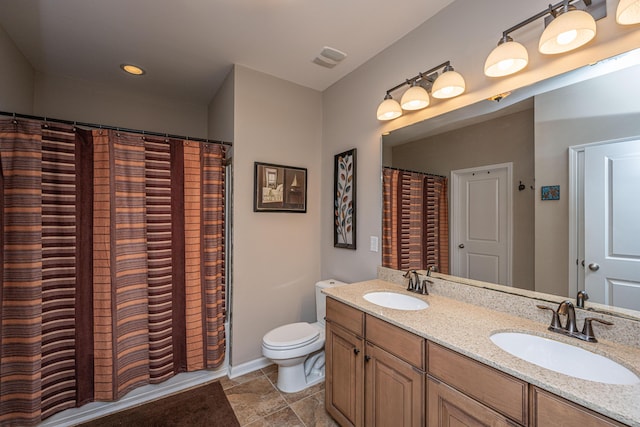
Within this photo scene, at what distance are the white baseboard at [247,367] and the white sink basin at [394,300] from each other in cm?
132

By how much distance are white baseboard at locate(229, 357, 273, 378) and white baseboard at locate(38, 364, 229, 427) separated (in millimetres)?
101

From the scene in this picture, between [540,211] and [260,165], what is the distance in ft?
6.40

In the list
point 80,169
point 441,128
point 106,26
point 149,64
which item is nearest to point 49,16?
point 106,26

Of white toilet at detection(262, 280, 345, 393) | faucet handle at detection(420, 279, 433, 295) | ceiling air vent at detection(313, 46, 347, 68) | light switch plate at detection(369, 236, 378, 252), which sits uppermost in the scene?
ceiling air vent at detection(313, 46, 347, 68)

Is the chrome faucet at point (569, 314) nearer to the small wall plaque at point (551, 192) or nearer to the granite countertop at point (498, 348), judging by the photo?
the granite countertop at point (498, 348)

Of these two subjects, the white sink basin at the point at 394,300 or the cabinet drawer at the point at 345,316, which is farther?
the white sink basin at the point at 394,300

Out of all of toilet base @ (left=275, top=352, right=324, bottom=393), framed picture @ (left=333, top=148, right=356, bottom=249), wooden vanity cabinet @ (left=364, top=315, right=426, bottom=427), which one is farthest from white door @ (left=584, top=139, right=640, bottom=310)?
toilet base @ (left=275, top=352, right=324, bottom=393)

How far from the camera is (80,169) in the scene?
1.75 metres

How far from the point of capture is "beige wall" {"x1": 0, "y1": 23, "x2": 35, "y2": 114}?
1813 mm

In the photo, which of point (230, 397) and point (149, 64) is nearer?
point (230, 397)

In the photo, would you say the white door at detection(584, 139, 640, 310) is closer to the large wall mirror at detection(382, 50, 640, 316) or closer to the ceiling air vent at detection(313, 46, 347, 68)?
the large wall mirror at detection(382, 50, 640, 316)

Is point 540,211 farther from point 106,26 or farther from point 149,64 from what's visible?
point 149,64

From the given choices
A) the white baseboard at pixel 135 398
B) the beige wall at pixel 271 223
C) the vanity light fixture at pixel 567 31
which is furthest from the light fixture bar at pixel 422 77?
the white baseboard at pixel 135 398

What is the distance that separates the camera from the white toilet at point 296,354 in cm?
193
